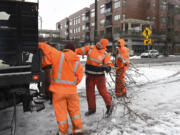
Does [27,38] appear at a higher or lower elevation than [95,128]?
higher

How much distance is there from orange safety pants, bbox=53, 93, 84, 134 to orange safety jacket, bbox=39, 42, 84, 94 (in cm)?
10

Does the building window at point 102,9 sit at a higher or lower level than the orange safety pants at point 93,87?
higher

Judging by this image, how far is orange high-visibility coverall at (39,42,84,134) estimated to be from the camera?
3.05m

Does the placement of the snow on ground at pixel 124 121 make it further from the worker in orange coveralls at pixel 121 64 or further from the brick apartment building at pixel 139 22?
the brick apartment building at pixel 139 22

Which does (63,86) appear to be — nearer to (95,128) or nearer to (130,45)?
(95,128)

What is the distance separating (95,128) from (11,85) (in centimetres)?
181

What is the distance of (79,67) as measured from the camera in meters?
3.23

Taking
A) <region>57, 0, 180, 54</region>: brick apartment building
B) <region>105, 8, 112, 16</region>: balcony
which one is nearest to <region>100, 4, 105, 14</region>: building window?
<region>57, 0, 180, 54</region>: brick apartment building

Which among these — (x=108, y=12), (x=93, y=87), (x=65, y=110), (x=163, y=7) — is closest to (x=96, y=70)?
(x=93, y=87)

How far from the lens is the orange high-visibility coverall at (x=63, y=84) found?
3.05 m

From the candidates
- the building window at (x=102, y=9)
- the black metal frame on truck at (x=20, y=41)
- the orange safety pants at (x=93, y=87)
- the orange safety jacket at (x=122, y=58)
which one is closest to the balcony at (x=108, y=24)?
the building window at (x=102, y=9)

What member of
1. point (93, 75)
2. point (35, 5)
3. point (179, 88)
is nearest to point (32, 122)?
point (93, 75)

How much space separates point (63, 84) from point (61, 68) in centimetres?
28

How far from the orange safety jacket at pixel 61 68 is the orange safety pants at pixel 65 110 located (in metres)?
0.10
